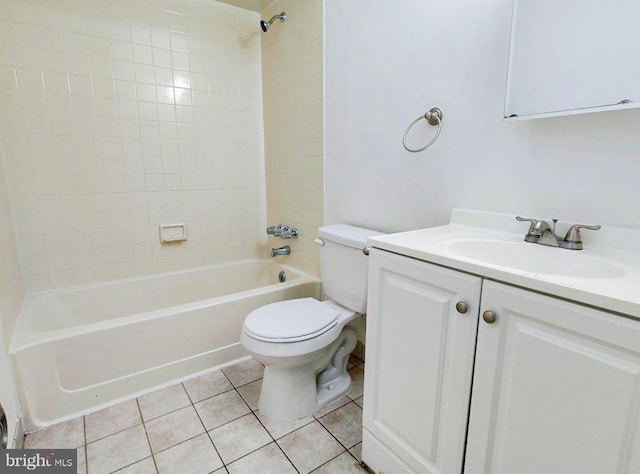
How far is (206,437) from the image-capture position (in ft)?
4.57

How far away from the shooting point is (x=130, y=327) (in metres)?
1.62

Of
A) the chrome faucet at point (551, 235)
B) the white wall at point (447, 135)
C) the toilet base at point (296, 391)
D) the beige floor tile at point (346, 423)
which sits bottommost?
the beige floor tile at point (346, 423)

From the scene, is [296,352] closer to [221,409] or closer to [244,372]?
[221,409]

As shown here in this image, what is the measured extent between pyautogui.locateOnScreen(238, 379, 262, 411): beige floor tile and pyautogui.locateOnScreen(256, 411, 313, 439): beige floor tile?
80 mm

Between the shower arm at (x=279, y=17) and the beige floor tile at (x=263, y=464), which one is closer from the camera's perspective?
the beige floor tile at (x=263, y=464)

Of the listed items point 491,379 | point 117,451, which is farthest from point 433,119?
point 117,451

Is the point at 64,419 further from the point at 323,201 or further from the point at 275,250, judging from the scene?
the point at 323,201

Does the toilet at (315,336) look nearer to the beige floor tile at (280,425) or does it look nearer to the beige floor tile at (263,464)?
the beige floor tile at (280,425)

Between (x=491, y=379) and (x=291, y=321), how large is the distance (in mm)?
861

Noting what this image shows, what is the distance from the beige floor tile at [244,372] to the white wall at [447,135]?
96cm

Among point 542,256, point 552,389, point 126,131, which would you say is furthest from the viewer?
point 126,131

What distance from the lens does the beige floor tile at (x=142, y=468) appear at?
123 cm

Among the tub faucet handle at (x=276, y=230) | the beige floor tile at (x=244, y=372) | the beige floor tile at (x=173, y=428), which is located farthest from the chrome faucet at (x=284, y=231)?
the beige floor tile at (x=173, y=428)

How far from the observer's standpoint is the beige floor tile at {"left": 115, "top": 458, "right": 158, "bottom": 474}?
1229 millimetres
